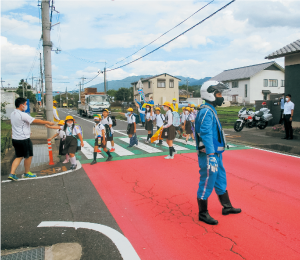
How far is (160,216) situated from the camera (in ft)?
14.4

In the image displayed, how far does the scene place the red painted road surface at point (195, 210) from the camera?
11.1 ft

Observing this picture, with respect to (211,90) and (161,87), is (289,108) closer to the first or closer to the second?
(211,90)

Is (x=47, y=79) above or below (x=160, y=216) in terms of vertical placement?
above

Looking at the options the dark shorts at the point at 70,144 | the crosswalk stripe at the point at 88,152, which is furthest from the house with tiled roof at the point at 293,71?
the dark shorts at the point at 70,144

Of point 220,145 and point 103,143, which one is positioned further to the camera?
point 103,143

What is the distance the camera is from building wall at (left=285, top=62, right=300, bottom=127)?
14.2m

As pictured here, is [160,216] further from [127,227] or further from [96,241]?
[96,241]

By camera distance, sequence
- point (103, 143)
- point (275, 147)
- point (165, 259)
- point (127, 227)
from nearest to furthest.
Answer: point (165, 259) → point (127, 227) → point (103, 143) → point (275, 147)

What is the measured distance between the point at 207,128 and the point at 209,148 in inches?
11.4

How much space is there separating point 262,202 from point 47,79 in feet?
33.5

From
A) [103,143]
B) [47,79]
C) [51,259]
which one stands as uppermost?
[47,79]

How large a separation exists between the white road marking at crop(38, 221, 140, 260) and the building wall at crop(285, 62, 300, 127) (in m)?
13.3

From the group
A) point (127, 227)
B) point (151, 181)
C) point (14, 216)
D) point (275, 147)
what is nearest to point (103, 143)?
point (151, 181)

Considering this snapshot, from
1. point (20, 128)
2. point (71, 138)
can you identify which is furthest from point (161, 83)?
point (20, 128)
